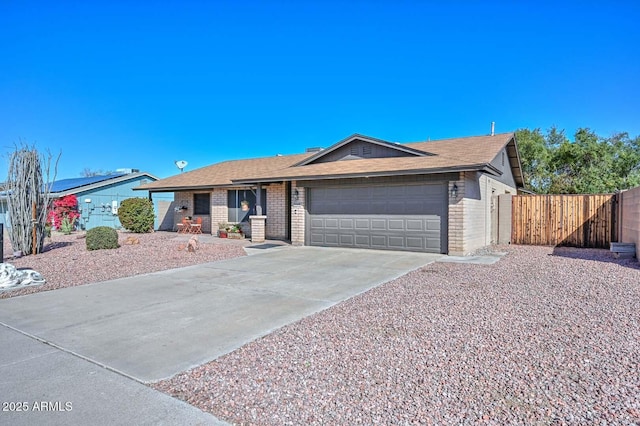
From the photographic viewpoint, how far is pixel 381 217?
471 inches

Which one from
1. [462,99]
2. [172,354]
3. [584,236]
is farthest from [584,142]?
[172,354]

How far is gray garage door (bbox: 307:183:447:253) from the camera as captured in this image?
11188 millimetres

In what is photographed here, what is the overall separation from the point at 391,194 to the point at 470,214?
2478mm

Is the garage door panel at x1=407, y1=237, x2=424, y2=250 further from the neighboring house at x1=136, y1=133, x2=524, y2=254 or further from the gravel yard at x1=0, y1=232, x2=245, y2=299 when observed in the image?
the gravel yard at x1=0, y1=232, x2=245, y2=299

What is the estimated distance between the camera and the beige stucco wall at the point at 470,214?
10641mm

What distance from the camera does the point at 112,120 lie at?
72.0ft

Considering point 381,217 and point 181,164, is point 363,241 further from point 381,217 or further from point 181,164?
point 181,164

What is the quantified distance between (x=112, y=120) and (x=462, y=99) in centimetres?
2089

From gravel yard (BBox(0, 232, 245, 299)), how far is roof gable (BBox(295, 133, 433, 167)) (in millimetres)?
5120

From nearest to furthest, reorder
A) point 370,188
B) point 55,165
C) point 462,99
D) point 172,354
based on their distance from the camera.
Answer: point 172,354
point 55,165
point 370,188
point 462,99

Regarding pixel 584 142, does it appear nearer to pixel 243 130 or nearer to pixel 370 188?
pixel 370 188

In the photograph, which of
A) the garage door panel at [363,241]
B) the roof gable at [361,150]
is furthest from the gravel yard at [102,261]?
the roof gable at [361,150]

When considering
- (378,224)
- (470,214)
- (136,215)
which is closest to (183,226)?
(136,215)

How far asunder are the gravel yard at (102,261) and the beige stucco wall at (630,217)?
35.5 feet
